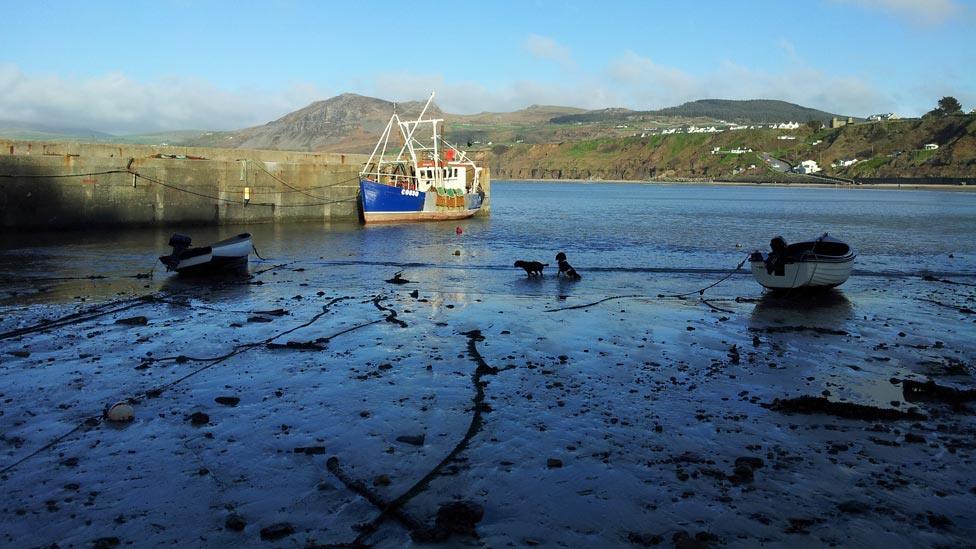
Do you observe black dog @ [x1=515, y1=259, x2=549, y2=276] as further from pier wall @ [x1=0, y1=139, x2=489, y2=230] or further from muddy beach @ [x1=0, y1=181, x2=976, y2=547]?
pier wall @ [x1=0, y1=139, x2=489, y2=230]

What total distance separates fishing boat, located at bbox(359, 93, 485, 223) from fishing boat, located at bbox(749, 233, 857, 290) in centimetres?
2724

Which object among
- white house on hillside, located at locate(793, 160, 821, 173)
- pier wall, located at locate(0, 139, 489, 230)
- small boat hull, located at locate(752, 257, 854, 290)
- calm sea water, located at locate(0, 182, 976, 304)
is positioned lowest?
calm sea water, located at locate(0, 182, 976, 304)

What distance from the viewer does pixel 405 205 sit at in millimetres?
44250

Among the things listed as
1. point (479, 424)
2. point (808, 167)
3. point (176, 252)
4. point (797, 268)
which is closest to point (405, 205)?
point (176, 252)

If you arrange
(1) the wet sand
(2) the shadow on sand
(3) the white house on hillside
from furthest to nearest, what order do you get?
(3) the white house on hillside → (2) the shadow on sand → (1) the wet sand

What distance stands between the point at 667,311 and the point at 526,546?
10911 millimetres

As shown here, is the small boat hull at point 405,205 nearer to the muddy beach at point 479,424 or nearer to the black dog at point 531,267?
the black dog at point 531,267

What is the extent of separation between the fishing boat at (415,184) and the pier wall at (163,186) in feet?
6.36

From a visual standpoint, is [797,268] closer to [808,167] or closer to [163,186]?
[163,186]

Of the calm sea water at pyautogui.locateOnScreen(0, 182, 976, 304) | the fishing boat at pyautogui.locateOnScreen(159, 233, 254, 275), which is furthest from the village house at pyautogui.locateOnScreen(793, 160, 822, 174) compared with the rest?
the fishing boat at pyautogui.locateOnScreen(159, 233, 254, 275)

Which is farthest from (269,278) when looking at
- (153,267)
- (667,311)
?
(667,311)

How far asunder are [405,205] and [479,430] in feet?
122

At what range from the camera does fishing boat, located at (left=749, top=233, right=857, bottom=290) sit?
704 inches

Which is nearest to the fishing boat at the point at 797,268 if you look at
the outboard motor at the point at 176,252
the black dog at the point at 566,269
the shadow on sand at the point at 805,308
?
the shadow on sand at the point at 805,308
